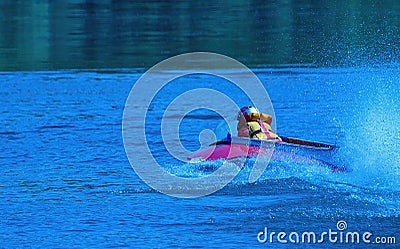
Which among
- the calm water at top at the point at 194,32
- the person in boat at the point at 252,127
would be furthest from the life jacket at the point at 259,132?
the calm water at top at the point at 194,32

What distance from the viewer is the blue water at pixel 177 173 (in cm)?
1294

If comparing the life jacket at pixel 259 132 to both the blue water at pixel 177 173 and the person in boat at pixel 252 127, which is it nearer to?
the person in boat at pixel 252 127

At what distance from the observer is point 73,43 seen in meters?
34.9

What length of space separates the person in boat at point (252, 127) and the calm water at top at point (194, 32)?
10.7m

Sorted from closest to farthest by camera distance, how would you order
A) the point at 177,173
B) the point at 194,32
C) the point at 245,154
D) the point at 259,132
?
1. the point at 177,173
2. the point at 245,154
3. the point at 259,132
4. the point at 194,32

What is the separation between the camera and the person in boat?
17.1 metres

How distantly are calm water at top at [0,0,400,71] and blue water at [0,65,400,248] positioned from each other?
5168 millimetres

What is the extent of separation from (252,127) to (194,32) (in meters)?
19.9

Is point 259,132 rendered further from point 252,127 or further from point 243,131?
point 243,131

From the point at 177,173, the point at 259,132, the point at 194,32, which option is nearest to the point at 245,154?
the point at 259,132

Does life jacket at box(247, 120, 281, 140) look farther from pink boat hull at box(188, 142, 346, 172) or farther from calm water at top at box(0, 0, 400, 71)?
calm water at top at box(0, 0, 400, 71)

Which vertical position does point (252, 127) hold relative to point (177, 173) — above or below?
above

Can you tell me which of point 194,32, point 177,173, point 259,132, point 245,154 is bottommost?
point 177,173

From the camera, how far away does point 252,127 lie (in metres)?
17.2
